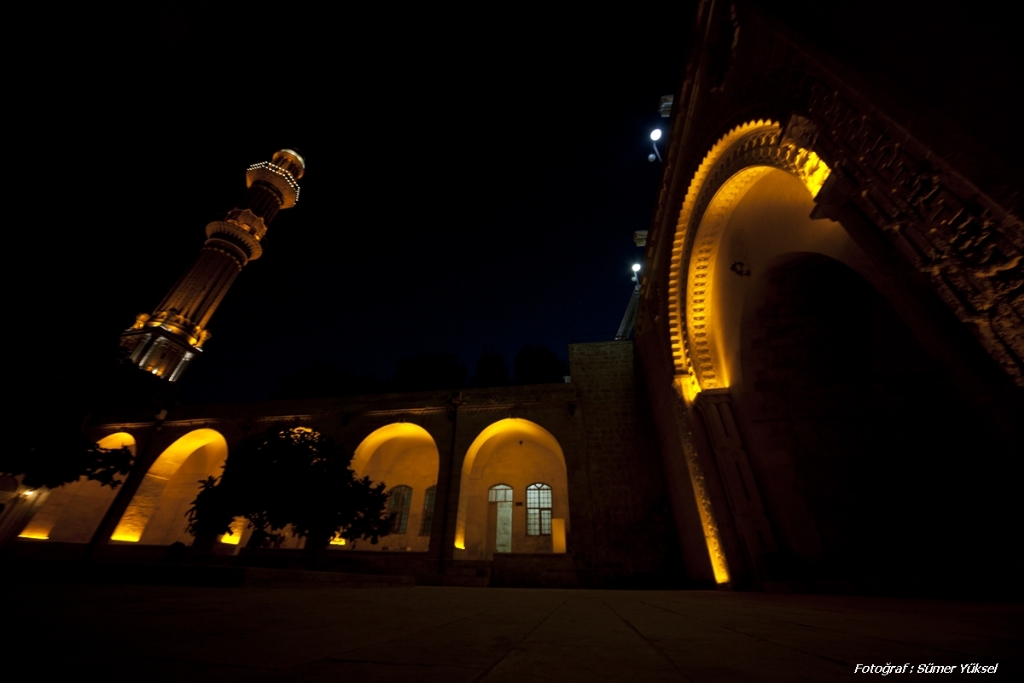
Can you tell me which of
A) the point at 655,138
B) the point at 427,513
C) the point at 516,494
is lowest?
the point at 427,513

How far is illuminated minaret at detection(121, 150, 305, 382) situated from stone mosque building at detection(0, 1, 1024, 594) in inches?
407

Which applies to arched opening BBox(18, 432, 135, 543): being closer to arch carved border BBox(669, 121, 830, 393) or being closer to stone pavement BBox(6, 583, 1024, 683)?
stone pavement BBox(6, 583, 1024, 683)

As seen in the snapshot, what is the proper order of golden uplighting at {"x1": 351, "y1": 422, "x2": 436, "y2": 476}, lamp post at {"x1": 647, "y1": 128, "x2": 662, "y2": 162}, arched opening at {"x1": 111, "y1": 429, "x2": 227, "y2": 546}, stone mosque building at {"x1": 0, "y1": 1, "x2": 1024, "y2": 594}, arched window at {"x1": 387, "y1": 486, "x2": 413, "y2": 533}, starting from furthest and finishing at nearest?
arched window at {"x1": 387, "y1": 486, "x2": 413, "y2": 533} → arched opening at {"x1": 111, "y1": 429, "x2": 227, "y2": 546} → golden uplighting at {"x1": 351, "y1": 422, "x2": 436, "y2": 476} → lamp post at {"x1": 647, "y1": 128, "x2": 662, "y2": 162} → stone mosque building at {"x1": 0, "y1": 1, "x2": 1024, "y2": 594}

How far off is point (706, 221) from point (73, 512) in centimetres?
2486

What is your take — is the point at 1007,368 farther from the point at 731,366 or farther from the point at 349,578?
the point at 349,578

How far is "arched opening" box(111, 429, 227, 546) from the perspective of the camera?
48.3ft

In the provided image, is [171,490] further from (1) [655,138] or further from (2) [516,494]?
(1) [655,138]

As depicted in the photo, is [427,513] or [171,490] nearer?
[427,513]

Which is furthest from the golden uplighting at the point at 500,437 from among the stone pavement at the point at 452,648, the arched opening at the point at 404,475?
the stone pavement at the point at 452,648

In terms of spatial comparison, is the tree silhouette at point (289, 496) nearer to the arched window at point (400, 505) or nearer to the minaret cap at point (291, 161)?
the arched window at point (400, 505)

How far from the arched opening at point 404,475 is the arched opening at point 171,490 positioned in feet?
21.2

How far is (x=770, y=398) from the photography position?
6.26 meters

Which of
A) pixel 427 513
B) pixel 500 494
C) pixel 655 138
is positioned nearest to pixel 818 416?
pixel 655 138

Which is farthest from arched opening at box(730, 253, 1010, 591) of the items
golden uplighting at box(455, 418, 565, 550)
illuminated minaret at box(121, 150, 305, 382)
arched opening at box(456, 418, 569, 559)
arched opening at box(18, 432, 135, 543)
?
illuminated minaret at box(121, 150, 305, 382)
